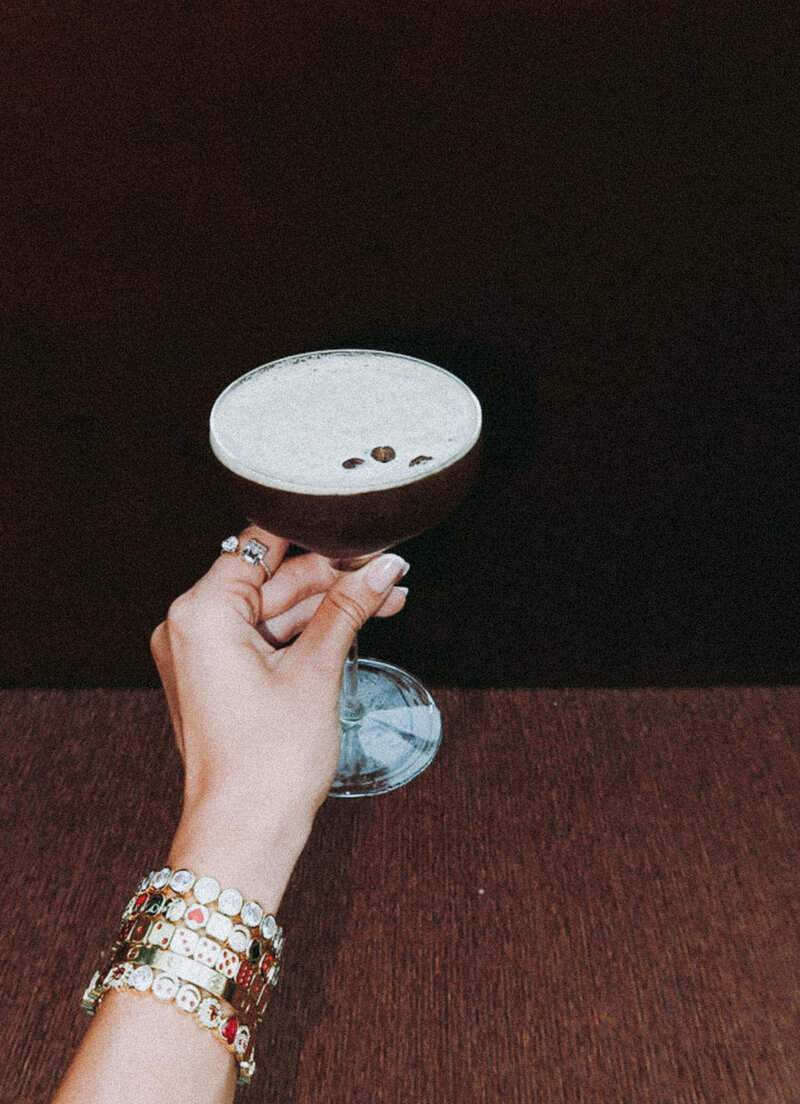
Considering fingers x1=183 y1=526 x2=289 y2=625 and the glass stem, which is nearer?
fingers x1=183 y1=526 x2=289 y2=625

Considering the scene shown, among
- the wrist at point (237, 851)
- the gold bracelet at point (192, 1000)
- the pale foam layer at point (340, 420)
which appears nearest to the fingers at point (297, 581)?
the pale foam layer at point (340, 420)

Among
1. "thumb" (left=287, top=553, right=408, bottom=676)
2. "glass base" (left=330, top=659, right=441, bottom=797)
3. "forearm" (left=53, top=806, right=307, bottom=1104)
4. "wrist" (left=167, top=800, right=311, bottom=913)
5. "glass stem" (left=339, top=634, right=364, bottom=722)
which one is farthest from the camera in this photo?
"glass stem" (left=339, top=634, right=364, bottom=722)

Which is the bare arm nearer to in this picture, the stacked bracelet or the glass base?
the stacked bracelet

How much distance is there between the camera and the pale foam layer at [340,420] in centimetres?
86

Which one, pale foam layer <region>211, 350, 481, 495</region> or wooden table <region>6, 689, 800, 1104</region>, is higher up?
pale foam layer <region>211, 350, 481, 495</region>

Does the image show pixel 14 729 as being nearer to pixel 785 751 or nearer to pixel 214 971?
pixel 214 971

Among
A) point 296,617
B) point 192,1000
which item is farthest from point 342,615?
point 192,1000

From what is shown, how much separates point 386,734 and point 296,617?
195mm

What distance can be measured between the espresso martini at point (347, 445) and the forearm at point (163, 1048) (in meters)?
0.31

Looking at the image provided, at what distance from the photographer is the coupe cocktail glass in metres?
0.84

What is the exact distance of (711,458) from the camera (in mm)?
1126

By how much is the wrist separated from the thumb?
168 millimetres

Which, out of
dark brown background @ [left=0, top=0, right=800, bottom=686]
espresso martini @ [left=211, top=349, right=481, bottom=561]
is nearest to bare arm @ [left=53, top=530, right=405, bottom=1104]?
espresso martini @ [left=211, top=349, right=481, bottom=561]

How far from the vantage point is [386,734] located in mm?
1155
